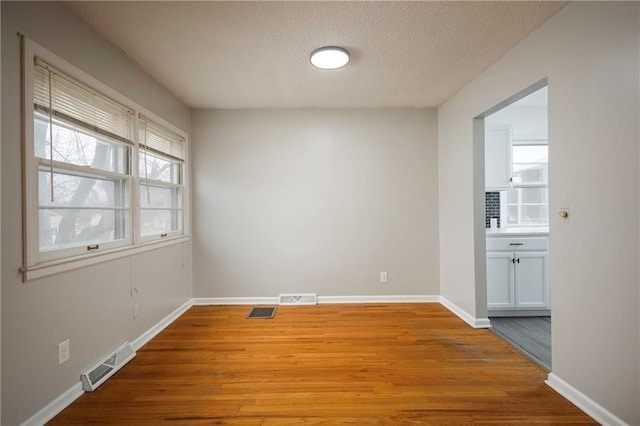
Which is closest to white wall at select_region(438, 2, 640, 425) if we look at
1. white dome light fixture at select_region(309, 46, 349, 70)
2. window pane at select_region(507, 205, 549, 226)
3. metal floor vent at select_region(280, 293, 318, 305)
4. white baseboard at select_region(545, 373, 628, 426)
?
white baseboard at select_region(545, 373, 628, 426)

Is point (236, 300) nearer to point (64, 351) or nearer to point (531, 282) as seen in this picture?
point (64, 351)

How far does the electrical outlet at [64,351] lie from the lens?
168 cm

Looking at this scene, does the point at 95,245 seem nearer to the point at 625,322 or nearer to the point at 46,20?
the point at 46,20

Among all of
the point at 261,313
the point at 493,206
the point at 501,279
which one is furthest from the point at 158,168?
the point at 493,206

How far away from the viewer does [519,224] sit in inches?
149

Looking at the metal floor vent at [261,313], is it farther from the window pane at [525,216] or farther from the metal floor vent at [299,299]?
the window pane at [525,216]

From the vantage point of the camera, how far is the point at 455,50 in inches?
87.7

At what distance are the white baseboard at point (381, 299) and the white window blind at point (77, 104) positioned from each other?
273 centimetres

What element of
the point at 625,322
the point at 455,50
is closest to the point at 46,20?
the point at 455,50

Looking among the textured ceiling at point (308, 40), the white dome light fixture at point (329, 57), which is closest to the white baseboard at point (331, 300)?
the textured ceiling at point (308, 40)

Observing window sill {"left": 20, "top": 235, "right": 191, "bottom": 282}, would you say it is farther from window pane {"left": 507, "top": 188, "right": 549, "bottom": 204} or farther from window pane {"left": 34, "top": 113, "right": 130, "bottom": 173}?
window pane {"left": 507, "top": 188, "right": 549, "bottom": 204}

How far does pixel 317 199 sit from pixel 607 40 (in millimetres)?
2693

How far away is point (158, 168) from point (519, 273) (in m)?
4.10

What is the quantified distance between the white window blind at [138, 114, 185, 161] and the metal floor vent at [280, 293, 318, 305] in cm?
210
